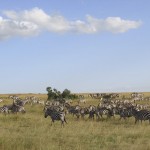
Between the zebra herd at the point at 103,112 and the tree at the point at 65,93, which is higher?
the tree at the point at 65,93

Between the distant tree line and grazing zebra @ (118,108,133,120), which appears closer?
grazing zebra @ (118,108,133,120)

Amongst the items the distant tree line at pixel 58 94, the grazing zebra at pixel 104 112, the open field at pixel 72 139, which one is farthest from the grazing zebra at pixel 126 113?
the distant tree line at pixel 58 94

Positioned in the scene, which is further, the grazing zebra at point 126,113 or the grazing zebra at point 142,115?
the grazing zebra at point 126,113

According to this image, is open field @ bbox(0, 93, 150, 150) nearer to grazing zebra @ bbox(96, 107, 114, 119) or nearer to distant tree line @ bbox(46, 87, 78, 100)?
grazing zebra @ bbox(96, 107, 114, 119)

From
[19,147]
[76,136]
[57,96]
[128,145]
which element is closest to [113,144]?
[128,145]

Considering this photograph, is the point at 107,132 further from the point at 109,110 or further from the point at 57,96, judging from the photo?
the point at 57,96

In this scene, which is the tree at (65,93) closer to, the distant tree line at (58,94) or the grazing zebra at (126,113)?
the distant tree line at (58,94)

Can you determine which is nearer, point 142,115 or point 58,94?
point 142,115

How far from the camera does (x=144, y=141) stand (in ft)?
63.9

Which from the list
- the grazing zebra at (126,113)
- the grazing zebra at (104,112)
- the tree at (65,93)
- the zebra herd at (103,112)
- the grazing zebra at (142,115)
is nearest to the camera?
the grazing zebra at (142,115)

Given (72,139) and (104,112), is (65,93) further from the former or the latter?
(72,139)

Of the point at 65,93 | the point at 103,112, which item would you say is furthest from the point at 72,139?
the point at 65,93

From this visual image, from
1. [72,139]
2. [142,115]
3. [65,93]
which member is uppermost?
[65,93]

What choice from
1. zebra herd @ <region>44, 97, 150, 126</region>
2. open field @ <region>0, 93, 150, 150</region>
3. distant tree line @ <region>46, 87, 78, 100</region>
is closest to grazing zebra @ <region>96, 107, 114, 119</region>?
zebra herd @ <region>44, 97, 150, 126</region>
